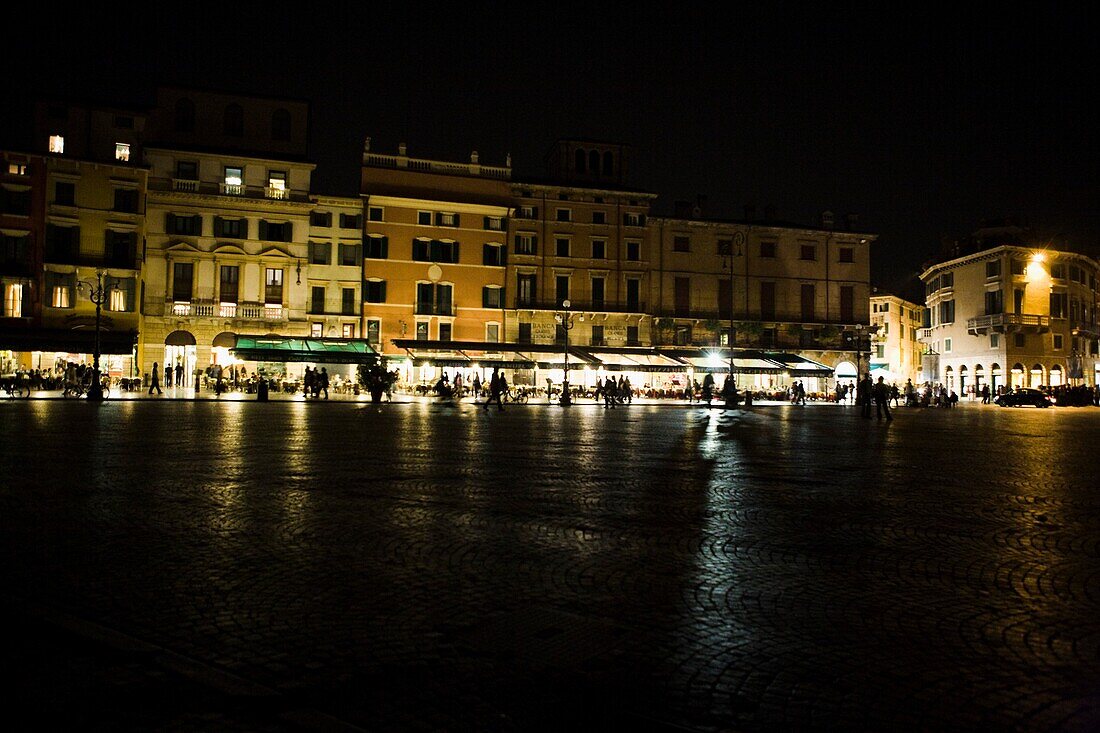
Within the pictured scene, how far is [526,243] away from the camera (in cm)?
5259

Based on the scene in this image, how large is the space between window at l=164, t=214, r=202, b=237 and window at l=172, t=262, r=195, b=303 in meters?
1.73

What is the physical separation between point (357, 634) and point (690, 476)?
710 centimetres

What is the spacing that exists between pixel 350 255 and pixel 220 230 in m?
7.34

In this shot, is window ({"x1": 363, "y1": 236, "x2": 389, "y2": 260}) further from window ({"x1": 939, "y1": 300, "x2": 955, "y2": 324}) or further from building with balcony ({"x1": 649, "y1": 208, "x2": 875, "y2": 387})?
window ({"x1": 939, "y1": 300, "x2": 955, "y2": 324})

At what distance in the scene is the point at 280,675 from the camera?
10.9 ft

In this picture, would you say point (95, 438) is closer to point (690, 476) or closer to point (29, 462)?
point (29, 462)

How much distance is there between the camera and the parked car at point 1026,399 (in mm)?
50844

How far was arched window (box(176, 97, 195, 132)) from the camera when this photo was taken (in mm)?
46688

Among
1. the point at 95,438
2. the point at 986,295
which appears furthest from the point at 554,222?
the point at 95,438

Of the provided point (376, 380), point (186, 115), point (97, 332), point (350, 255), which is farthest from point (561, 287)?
point (97, 332)

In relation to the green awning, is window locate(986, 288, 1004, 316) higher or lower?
higher

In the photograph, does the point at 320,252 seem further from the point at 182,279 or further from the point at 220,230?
the point at 182,279

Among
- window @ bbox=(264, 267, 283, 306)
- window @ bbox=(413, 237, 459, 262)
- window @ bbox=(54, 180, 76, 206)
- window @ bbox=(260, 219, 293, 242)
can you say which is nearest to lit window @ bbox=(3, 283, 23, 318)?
window @ bbox=(54, 180, 76, 206)

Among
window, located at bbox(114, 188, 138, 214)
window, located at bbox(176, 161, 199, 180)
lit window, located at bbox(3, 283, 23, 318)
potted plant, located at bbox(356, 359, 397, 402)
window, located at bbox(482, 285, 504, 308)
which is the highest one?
window, located at bbox(176, 161, 199, 180)
